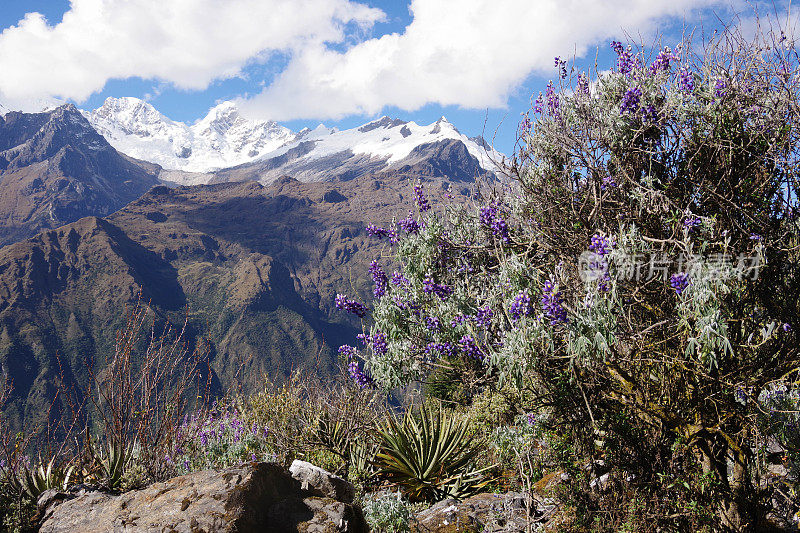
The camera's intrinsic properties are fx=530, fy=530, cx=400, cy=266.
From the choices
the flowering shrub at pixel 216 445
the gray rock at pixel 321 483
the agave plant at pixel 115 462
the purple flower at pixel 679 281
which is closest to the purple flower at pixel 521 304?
the purple flower at pixel 679 281

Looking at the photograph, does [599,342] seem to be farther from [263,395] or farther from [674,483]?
[263,395]

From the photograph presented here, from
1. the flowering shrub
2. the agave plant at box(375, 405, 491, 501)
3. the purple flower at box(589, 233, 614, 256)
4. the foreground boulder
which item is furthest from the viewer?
the flowering shrub

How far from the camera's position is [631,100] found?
460cm

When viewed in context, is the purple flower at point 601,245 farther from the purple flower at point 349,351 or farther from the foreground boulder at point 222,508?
the purple flower at point 349,351

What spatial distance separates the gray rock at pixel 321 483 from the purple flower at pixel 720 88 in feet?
15.0

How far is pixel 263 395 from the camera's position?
28.0 feet

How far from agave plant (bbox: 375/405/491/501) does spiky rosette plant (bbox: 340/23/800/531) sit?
6.66ft

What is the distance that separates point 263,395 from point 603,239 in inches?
255

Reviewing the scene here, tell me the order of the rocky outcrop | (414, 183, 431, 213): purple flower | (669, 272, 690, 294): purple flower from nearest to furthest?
(669, 272, 690, 294): purple flower < the rocky outcrop < (414, 183, 431, 213): purple flower

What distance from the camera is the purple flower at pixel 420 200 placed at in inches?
237

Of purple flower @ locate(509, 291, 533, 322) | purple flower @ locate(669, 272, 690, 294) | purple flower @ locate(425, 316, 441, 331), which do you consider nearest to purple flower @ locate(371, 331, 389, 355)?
purple flower @ locate(425, 316, 441, 331)

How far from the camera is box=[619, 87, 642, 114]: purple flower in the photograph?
14.9 ft

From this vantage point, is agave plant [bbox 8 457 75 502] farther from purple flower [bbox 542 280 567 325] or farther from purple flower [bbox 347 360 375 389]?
purple flower [bbox 542 280 567 325]

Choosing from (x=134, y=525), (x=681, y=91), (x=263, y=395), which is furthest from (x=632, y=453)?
(x=263, y=395)
